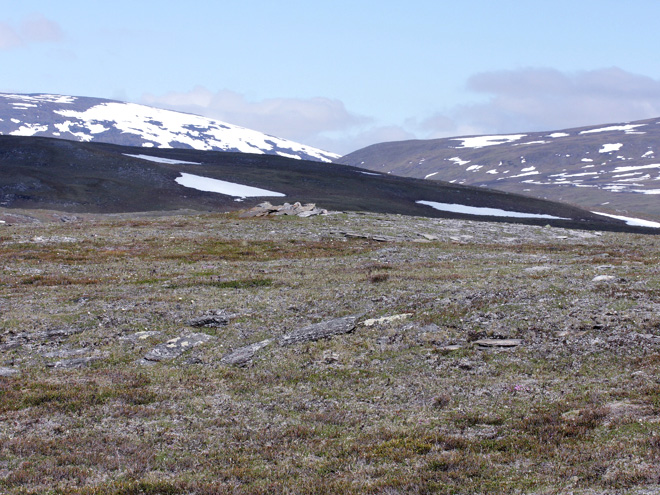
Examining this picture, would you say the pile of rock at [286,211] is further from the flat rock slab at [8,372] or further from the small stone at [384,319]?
the flat rock slab at [8,372]

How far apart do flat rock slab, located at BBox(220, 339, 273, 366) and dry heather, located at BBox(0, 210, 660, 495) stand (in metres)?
0.11

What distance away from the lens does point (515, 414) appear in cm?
1473

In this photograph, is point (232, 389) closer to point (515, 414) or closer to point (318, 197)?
point (515, 414)

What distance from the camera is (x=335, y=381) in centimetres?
1867

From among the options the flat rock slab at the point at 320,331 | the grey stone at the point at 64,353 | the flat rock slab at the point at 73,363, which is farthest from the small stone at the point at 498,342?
the grey stone at the point at 64,353

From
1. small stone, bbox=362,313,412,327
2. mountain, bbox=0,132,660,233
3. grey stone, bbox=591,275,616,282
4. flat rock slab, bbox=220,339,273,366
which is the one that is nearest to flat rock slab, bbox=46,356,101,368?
flat rock slab, bbox=220,339,273,366

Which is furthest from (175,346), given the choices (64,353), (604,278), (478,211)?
(478,211)

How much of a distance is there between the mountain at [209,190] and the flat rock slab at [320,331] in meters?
88.0

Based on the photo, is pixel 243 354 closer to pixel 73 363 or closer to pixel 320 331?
pixel 320 331

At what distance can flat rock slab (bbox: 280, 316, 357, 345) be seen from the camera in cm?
2275

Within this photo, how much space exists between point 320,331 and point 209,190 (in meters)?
114

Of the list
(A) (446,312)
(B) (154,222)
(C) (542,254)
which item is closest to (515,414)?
(A) (446,312)

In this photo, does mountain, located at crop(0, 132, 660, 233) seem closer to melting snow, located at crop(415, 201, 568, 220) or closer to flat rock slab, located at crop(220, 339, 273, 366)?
melting snow, located at crop(415, 201, 568, 220)

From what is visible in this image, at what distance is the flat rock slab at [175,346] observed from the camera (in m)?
21.5
